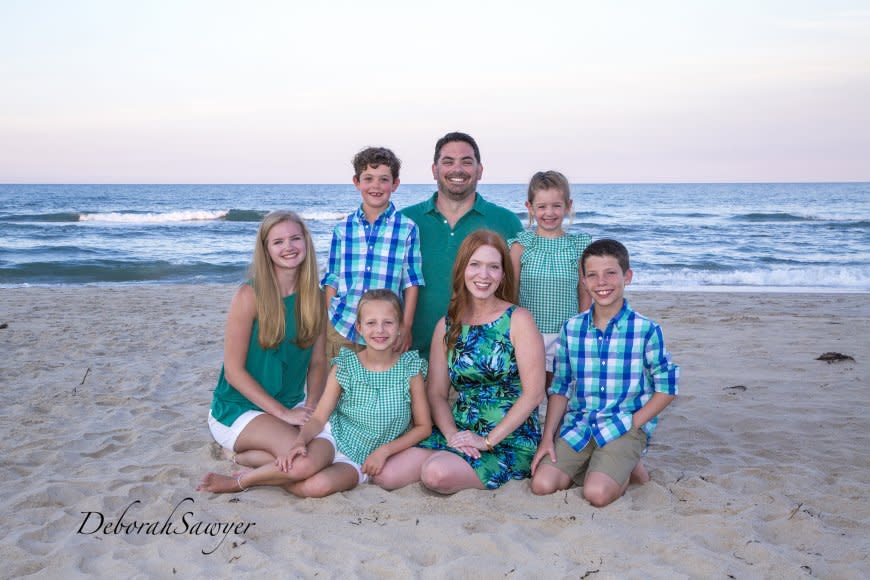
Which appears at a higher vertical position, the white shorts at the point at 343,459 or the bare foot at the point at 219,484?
the white shorts at the point at 343,459

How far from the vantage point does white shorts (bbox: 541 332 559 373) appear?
13.1 feet

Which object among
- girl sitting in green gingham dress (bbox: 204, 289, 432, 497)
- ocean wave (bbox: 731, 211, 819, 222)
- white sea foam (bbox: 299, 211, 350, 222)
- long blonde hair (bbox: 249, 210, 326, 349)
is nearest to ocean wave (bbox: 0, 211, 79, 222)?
white sea foam (bbox: 299, 211, 350, 222)

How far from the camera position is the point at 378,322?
3.47m

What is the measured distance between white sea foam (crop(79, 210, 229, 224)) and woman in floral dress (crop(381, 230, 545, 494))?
1061 inches

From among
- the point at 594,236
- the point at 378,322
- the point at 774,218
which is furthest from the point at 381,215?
the point at 774,218

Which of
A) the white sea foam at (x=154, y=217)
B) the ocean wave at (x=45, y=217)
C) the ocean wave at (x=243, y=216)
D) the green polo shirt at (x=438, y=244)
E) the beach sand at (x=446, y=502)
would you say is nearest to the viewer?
the beach sand at (x=446, y=502)

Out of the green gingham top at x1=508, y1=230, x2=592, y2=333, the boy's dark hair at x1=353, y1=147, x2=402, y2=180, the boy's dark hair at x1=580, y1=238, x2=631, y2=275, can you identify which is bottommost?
the green gingham top at x1=508, y1=230, x2=592, y2=333

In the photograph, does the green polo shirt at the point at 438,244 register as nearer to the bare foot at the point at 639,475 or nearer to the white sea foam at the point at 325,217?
the bare foot at the point at 639,475

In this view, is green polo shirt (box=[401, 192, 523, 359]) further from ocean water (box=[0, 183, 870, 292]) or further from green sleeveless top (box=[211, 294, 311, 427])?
ocean water (box=[0, 183, 870, 292])

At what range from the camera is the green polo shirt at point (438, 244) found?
14.4 ft

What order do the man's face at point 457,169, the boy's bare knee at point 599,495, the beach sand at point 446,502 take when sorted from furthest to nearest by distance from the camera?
1. the man's face at point 457,169
2. the boy's bare knee at point 599,495
3. the beach sand at point 446,502

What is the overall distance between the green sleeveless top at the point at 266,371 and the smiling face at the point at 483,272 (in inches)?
38.8

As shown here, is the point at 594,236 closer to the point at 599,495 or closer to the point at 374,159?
the point at 374,159

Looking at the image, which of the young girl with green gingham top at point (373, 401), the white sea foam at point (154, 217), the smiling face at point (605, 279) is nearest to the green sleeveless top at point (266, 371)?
the young girl with green gingham top at point (373, 401)
